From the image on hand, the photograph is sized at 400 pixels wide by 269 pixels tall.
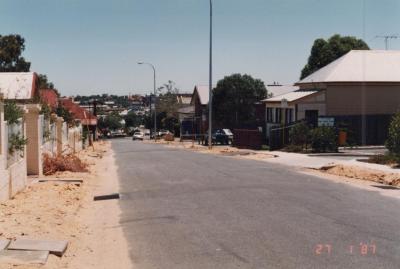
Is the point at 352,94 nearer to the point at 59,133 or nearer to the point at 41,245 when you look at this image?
the point at 59,133

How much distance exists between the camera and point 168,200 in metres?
14.4

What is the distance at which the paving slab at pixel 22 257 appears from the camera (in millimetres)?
8047

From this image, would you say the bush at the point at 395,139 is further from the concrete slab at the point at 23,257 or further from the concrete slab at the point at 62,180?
the concrete slab at the point at 23,257

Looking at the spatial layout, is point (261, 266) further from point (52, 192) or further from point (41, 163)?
point (41, 163)

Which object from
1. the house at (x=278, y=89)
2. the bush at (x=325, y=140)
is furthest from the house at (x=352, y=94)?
the house at (x=278, y=89)

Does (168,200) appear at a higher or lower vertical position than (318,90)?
lower

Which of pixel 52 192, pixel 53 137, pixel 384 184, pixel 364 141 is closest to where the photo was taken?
pixel 52 192

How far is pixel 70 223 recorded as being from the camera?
38.4ft

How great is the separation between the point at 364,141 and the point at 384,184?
2029 cm

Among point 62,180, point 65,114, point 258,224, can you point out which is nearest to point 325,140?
point 65,114

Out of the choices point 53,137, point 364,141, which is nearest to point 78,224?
point 53,137

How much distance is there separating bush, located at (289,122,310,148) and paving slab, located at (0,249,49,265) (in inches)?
1039
